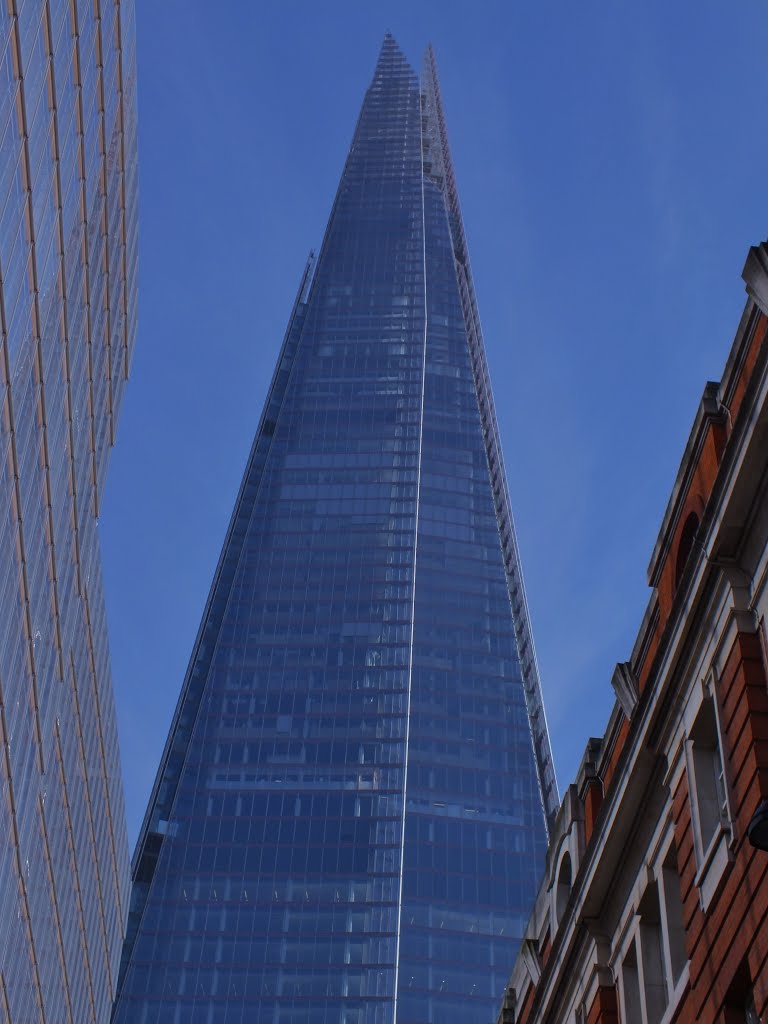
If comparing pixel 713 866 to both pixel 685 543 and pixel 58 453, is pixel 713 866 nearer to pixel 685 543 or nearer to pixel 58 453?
pixel 685 543

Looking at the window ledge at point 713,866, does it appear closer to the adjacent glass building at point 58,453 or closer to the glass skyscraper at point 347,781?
the adjacent glass building at point 58,453

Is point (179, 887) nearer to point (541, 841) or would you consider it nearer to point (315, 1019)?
point (315, 1019)

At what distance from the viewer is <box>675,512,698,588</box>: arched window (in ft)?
76.5

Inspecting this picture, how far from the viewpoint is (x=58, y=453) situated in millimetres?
58219

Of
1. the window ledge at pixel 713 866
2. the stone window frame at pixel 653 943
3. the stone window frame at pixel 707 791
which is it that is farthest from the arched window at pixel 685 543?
the window ledge at pixel 713 866

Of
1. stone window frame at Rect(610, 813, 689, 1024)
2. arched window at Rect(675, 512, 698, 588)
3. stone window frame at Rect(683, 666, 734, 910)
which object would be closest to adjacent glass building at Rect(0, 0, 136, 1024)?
arched window at Rect(675, 512, 698, 588)

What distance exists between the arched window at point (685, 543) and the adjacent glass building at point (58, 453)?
988 inches

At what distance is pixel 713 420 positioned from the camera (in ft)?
73.3

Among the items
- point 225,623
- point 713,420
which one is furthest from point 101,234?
point 225,623

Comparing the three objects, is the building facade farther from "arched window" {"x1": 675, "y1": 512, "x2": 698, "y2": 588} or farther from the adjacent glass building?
the adjacent glass building

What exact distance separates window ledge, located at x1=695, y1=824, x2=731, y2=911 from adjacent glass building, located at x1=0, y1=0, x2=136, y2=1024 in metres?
29.1

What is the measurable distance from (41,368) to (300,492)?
147 meters

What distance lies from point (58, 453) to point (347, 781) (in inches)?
4294

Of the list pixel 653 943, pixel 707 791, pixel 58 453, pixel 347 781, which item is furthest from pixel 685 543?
pixel 347 781
